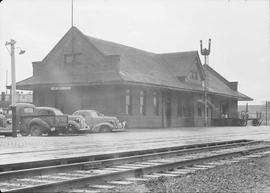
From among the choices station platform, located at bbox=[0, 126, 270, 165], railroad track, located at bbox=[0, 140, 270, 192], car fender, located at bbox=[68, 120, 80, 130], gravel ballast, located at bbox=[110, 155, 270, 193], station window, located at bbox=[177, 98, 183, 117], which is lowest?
gravel ballast, located at bbox=[110, 155, 270, 193]

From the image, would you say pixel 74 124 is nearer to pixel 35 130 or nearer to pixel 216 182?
pixel 35 130

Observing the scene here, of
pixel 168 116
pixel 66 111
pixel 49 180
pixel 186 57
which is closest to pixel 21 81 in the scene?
pixel 66 111

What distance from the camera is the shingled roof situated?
1351 inches

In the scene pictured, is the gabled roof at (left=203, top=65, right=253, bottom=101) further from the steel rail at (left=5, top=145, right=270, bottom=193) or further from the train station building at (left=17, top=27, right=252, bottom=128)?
the steel rail at (left=5, top=145, right=270, bottom=193)

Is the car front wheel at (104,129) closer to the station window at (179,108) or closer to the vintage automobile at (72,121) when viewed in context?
the vintage automobile at (72,121)

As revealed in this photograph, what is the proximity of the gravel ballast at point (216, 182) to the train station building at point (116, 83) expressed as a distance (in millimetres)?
22017

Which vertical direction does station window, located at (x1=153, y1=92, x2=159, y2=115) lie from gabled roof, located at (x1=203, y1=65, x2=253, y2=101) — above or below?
below

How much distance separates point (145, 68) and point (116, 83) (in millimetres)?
7352

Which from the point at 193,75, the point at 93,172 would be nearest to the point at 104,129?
the point at 193,75

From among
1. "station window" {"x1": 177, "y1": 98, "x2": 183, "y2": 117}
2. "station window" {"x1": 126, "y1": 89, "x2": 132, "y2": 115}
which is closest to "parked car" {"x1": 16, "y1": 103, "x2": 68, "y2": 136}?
"station window" {"x1": 126, "y1": 89, "x2": 132, "y2": 115}

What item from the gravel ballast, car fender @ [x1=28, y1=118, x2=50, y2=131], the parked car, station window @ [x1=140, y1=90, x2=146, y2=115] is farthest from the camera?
station window @ [x1=140, y1=90, x2=146, y2=115]

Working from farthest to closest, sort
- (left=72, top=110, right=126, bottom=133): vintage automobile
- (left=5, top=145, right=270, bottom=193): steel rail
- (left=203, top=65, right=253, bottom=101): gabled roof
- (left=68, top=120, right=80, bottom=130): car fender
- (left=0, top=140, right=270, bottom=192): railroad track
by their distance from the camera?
(left=203, top=65, right=253, bottom=101): gabled roof < (left=72, top=110, right=126, bottom=133): vintage automobile < (left=68, top=120, right=80, bottom=130): car fender < (left=0, top=140, right=270, bottom=192): railroad track < (left=5, top=145, right=270, bottom=193): steel rail

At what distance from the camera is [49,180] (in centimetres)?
894

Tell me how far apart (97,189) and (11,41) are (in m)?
16.7
